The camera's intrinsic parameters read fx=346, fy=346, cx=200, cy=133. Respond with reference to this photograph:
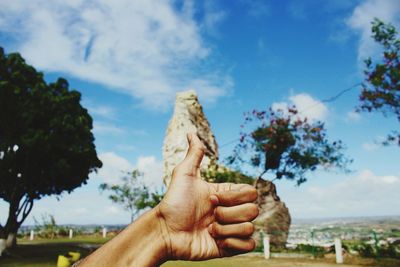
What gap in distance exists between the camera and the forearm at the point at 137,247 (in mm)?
2256

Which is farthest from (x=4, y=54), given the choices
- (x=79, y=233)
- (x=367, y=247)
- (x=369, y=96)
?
(x=79, y=233)

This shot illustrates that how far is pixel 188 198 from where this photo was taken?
2521 millimetres

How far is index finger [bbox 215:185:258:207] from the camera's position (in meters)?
2.43

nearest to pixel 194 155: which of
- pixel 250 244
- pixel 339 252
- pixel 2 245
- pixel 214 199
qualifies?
pixel 214 199

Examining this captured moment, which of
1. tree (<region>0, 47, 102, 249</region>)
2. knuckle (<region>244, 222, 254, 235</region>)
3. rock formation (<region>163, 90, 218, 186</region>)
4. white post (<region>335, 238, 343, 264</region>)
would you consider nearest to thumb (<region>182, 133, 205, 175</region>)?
knuckle (<region>244, 222, 254, 235</region>)

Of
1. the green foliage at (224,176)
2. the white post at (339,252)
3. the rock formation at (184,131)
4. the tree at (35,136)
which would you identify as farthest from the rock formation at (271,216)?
the tree at (35,136)

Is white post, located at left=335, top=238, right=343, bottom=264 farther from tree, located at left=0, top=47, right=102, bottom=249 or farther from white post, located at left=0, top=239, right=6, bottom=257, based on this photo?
white post, located at left=0, top=239, right=6, bottom=257

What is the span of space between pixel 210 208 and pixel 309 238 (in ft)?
52.0

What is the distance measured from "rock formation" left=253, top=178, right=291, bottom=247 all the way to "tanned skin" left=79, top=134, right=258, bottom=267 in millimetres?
17613

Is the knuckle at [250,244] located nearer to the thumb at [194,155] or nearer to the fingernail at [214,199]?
the fingernail at [214,199]

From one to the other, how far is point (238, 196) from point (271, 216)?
19.2m

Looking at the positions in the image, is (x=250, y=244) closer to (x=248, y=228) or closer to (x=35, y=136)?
(x=248, y=228)

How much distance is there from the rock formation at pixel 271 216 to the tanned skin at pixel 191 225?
17613 mm

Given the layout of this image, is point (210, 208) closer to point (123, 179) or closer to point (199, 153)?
point (199, 153)
